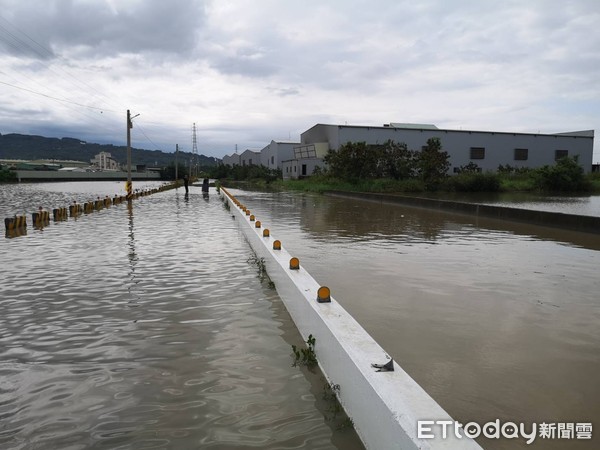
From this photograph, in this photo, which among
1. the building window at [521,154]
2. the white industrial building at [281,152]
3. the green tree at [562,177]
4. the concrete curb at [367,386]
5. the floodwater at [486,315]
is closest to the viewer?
the concrete curb at [367,386]

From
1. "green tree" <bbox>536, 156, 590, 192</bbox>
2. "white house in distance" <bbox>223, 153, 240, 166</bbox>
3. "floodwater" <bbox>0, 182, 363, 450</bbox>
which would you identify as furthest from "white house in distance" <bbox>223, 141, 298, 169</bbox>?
"floodwater" <bbox>0, 182, 363, 450</bbox>

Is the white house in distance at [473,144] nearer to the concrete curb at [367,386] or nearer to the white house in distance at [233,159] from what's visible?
the concrete curb at [367,386]

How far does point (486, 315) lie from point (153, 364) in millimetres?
3920

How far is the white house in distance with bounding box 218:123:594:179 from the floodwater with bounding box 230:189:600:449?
45.8 metres

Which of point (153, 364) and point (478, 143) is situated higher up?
point (478, 143)

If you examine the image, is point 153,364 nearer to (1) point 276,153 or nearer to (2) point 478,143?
(2) point 478,143

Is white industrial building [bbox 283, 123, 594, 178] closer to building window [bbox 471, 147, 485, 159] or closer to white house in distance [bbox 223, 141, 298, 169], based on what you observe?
building window [bbox 471, 147, 485, 159]

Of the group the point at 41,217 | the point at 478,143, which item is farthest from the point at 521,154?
the point at 41,217

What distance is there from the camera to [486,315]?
18.9ft

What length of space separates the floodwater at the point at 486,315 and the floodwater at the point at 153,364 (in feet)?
3.48

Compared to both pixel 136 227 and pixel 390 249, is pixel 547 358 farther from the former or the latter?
pixel 136 227

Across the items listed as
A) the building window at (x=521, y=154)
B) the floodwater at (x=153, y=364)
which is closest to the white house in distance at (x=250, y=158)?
the building window at (x=521, y=154)

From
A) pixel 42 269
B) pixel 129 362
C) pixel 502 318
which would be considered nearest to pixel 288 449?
pixel 129 362

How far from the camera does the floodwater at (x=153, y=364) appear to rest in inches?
129
